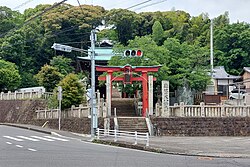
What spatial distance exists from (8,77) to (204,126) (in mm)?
30086

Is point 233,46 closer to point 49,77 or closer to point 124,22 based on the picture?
point 124,22

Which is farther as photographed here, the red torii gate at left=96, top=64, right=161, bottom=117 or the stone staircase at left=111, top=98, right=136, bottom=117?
the stone staircase at left=111, top=98, right=136, bottom=117

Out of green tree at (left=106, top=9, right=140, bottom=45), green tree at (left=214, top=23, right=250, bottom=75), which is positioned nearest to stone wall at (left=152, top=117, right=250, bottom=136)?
green tree at (left=214, top=23, right=250, bottom=75)

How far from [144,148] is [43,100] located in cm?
2341

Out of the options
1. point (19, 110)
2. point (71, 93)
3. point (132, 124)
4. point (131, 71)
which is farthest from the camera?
point (19, 110)

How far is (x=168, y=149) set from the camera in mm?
17250

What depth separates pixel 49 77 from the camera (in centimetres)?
4519

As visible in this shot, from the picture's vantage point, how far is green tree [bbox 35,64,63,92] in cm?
4477

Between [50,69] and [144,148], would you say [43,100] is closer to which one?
[50,69]

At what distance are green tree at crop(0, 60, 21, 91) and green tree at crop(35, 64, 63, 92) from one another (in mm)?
5350

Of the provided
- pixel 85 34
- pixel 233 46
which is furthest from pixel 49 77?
pixel 233 46

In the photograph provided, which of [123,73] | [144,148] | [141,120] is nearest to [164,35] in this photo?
[123,73]

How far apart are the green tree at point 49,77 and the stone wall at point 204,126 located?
69.1ft

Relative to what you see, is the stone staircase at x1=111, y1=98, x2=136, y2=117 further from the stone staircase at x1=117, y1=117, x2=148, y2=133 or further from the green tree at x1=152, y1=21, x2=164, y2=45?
the green tree at x1=152, y1=21, x2=164, y2=45
